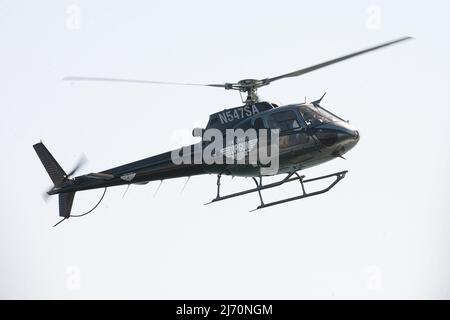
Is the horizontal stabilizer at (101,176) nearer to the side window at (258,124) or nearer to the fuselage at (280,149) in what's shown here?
the fuselage at (280,149)

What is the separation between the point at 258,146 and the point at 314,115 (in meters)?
1.43

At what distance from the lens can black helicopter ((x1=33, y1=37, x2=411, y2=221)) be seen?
21203 mm

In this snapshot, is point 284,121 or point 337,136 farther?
point 284,121

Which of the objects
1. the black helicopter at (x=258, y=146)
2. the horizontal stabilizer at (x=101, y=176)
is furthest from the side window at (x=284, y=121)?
the horizontal stabilizer at (x=101, y=176)

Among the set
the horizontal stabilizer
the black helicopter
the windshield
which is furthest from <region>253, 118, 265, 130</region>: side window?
the horizontal stabilizer

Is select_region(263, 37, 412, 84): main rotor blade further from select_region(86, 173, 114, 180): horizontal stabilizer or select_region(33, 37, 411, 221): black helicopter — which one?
select_region(86, 173, 114, 180): horizontal stabilizer

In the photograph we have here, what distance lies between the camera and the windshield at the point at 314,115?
70.1ft

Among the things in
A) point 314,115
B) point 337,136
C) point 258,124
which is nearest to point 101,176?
point 258,124

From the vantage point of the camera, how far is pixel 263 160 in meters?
21.5

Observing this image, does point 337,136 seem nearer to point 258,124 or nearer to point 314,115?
point 314,115

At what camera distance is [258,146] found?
70.4 feet
